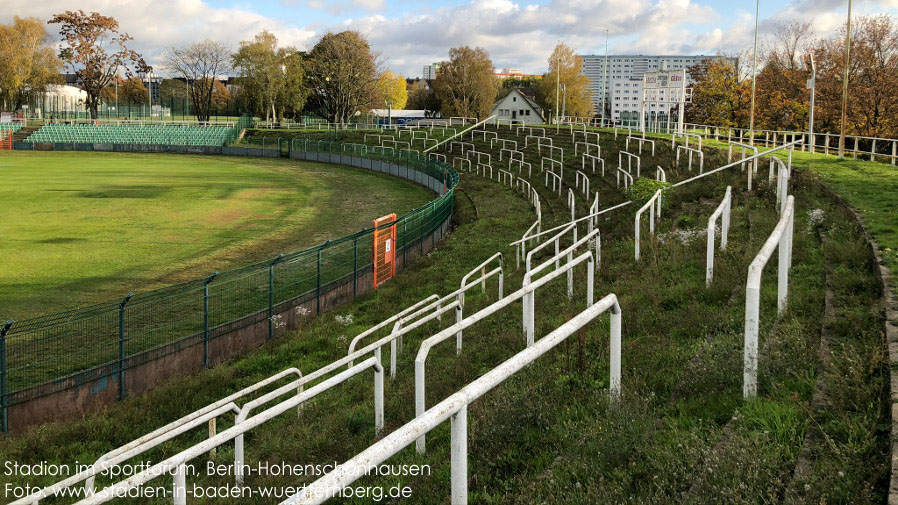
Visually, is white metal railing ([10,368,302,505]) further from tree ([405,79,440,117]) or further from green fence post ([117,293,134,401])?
tree ([405,79,440,117])

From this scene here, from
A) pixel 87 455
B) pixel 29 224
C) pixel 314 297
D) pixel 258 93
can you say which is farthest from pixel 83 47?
pixel 87 455

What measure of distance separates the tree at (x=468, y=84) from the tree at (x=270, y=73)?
65.9 ft

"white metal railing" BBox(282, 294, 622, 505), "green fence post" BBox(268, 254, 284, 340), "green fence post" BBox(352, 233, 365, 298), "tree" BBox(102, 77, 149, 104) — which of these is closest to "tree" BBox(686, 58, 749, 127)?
"green fence post" BBox(352, 233, 365, 298)

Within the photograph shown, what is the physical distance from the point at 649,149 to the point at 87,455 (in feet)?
91.2

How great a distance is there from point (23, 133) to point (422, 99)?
82322 mm

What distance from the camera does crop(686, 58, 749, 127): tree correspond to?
6700 centimetres

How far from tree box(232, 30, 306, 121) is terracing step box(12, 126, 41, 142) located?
2373 cm

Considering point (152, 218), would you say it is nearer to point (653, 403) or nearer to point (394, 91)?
point (653, 403)

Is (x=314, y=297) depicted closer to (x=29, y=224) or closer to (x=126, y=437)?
(x=126, y=437)

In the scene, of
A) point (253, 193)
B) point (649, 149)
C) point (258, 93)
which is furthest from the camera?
point (258, 93)

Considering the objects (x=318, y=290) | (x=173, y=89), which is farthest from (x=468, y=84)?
(x=318, y=290)

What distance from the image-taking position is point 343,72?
9100 cm

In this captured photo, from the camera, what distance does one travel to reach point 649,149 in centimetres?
3247

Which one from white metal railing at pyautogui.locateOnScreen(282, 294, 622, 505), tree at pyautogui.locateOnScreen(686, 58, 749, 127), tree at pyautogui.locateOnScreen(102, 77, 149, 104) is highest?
tree at pyautogui.locateOnScreen(102, 77, 149, 104)
